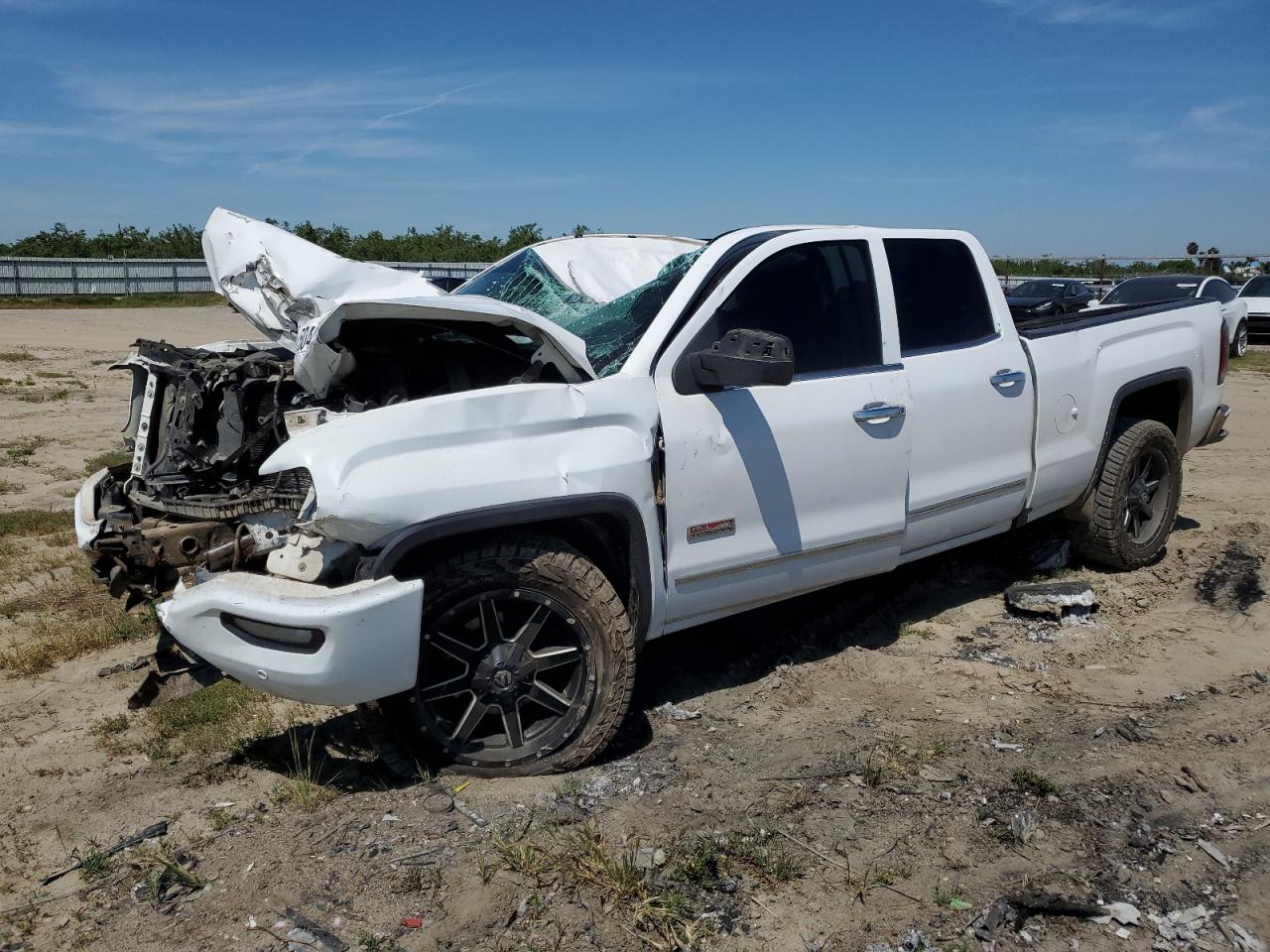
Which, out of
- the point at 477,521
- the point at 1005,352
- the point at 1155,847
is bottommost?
the point at 1155,847

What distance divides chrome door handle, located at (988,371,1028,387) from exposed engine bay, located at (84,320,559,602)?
86.3 inches

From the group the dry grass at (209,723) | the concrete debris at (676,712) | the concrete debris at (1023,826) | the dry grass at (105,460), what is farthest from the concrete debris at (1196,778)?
the dry grass at (105,460)

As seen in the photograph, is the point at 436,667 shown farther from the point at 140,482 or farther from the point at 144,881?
the point at 140,482

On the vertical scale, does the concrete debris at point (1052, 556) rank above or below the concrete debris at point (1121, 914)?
above

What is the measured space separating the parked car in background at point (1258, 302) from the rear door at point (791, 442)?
2106 cm

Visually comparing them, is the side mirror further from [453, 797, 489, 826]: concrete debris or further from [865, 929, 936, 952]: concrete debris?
[865, 929, 936, 952]: concrete debris

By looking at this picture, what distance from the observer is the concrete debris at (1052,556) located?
6250 millimetres

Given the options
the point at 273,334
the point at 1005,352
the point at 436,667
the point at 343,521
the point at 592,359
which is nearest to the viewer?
the point at 343,521

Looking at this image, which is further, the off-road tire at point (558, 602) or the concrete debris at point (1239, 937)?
the off-road tire at point (558, 602)

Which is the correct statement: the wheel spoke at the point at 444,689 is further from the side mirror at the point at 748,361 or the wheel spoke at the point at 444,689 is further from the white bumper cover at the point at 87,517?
the white bumper cover at the point at 87,517

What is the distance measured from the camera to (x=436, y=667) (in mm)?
3732

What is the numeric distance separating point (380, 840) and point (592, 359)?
189 cm

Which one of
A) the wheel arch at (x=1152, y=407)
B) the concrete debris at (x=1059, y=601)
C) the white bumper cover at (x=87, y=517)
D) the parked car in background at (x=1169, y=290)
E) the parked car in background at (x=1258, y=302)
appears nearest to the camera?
the white bumper cover at (x=87, y=517)

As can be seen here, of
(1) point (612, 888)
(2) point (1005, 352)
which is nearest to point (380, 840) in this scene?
(1) point (612, 888)
